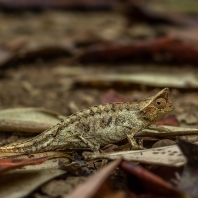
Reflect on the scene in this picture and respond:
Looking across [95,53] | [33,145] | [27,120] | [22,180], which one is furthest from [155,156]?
[95,53]

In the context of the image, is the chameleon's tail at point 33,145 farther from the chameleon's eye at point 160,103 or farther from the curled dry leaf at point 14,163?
the chameleon's eye at point 160,103

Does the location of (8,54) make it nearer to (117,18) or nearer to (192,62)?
(192,62)

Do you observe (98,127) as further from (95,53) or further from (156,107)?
(95,53)

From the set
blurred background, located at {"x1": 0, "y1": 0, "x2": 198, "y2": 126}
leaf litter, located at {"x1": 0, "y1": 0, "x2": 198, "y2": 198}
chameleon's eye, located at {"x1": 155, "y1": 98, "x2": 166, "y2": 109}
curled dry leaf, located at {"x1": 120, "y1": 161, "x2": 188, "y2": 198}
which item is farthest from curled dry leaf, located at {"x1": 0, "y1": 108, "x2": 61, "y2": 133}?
curled dry leaf, located at {"x1": 120, "y1": 161, "x2": 188, "y2": 198}

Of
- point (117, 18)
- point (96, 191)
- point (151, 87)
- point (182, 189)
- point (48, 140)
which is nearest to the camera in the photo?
point (96, 191)

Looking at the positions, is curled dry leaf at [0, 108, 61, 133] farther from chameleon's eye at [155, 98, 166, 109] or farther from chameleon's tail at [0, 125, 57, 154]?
chameleon's eye at [155, 98, 166, 109]

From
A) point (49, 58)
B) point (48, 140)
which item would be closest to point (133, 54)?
point (49, 58)
